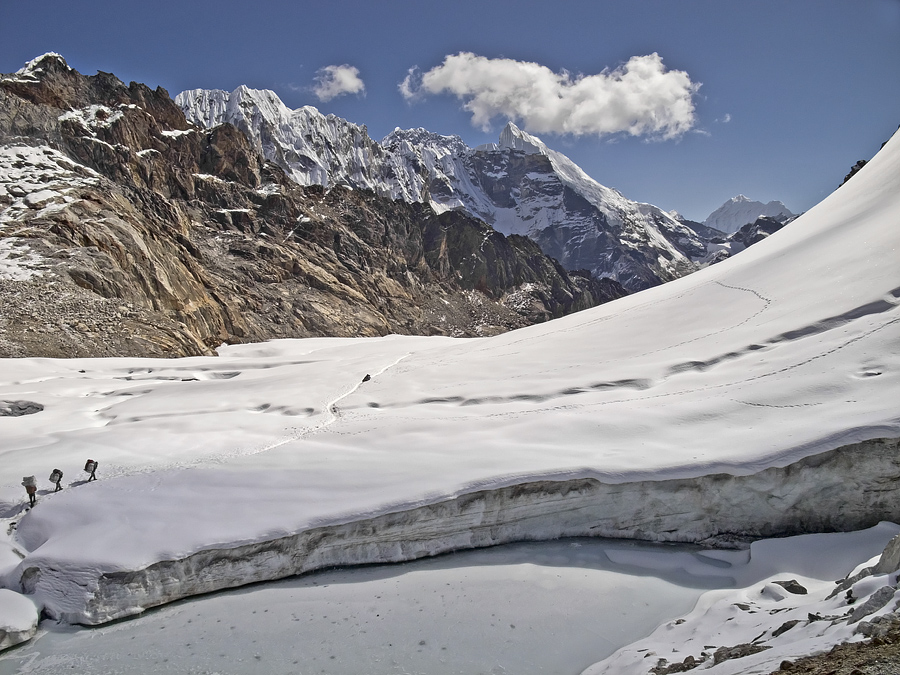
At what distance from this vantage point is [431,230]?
97938 millimetres

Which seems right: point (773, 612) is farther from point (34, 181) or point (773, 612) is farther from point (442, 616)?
point (34, 181)

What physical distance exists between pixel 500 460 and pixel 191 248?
46.2 metres

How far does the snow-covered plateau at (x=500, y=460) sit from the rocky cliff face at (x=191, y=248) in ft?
54.4

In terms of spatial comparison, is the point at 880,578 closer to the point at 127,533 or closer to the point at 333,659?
the point at 333,659

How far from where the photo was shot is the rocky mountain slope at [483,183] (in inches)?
4587

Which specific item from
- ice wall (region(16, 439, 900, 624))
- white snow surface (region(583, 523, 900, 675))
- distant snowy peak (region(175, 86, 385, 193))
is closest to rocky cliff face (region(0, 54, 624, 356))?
ice wall (region(16, 439, 900, 624))

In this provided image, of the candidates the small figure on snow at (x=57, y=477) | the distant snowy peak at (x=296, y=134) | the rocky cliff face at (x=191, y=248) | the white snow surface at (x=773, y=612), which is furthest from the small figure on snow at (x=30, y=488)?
the distant snowy peak at (x=296, y=134)

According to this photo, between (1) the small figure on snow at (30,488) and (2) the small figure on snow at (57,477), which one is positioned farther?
(2) the small figure on snow at (57,477)

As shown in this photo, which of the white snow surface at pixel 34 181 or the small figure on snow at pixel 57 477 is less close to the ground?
the white snow surface at pixel 34 181

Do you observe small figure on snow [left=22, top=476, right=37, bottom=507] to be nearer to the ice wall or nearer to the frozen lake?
the ice wall

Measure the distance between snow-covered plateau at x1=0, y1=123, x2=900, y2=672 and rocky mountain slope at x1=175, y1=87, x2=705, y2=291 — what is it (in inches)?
4026

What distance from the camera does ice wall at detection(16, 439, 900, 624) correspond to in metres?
8.83

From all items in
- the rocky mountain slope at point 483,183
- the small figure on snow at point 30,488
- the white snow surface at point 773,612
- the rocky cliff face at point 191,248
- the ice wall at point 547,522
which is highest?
the rocky mountain slope at point 483,183

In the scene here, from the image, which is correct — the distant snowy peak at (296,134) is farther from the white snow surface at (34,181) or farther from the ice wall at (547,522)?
the ice wall at (547,522)
